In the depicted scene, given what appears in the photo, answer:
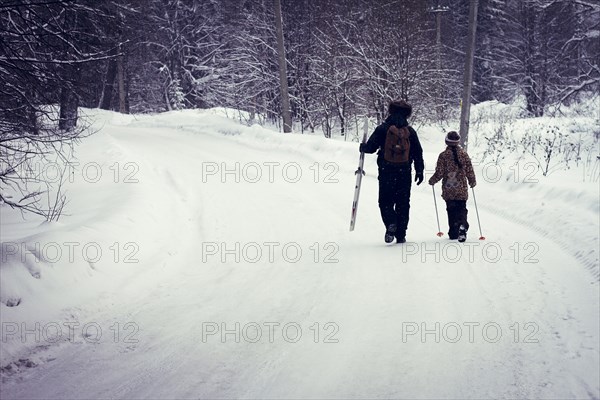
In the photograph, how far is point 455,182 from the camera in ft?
24.5

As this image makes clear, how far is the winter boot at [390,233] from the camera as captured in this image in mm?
7332

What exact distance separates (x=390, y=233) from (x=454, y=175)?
1.36 m

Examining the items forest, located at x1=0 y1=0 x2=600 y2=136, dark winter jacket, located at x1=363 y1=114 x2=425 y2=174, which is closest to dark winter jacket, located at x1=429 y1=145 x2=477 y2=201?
dark winter jacket, located at x1=363 y1=114 x2=425 y2=174

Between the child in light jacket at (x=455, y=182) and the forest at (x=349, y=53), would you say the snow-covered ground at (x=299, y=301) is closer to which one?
the child in light jacket at (x=455, y=182)

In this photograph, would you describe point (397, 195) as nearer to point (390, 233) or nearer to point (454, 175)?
point (390, 233)

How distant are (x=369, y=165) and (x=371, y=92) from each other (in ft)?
25.9

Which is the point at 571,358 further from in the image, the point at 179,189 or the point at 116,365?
the point at 179,189

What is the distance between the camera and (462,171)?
24.7ft

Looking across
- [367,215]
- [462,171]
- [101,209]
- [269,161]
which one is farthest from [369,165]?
[101,209]

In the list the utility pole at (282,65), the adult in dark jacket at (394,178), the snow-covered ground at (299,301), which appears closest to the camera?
the snow-covered ground at (299,301)

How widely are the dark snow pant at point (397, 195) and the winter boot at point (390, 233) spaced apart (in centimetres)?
6

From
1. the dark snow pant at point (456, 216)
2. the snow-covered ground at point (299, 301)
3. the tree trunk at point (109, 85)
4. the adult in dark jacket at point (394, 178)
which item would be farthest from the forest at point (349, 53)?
the dark snow pant at point (456, 216)

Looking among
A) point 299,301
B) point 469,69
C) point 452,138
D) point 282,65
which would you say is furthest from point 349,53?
point 299,301

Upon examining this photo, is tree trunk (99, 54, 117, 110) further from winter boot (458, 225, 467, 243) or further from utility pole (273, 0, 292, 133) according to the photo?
winter boot (458, 225, 467, 243)
